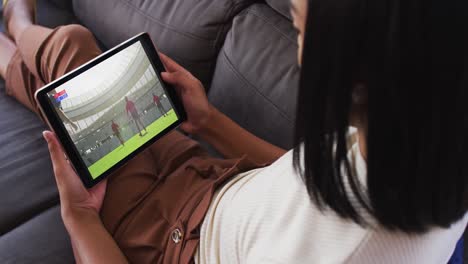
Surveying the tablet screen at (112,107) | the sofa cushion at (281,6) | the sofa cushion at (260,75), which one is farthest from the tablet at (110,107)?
the sofa cushion at (281,6)

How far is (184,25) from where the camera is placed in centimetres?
118

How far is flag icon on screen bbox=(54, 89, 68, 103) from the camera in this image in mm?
817

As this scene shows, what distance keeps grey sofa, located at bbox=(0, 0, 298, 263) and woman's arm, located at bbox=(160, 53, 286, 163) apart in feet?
0.19

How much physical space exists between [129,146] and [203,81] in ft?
1.19

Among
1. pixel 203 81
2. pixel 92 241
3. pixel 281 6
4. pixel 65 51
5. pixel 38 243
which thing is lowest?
pixel 38 243

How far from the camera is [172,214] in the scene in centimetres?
87

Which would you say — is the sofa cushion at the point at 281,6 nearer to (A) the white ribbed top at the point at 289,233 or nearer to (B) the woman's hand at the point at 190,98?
(B) the woman's hand at the point at 190,98

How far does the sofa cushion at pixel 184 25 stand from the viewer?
3.76 feet

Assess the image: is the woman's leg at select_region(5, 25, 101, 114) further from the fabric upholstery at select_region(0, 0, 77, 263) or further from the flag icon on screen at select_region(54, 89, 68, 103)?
the flag icon on screen at select_region(54, 89, 68, 103)

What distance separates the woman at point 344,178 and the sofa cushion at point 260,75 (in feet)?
0.50

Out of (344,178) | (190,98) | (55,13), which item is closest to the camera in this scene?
(344,178)

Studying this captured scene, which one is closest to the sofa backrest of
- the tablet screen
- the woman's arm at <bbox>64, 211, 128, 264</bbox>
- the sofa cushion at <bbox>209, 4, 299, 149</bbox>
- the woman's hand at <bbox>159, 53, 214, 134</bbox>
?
the sofa cushion at <bbox>209, 4, 299, 149</bbox>

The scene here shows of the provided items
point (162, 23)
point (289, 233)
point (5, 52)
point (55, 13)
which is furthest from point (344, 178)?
point (55, 13)

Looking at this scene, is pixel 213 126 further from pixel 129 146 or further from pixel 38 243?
pixel 38 243
